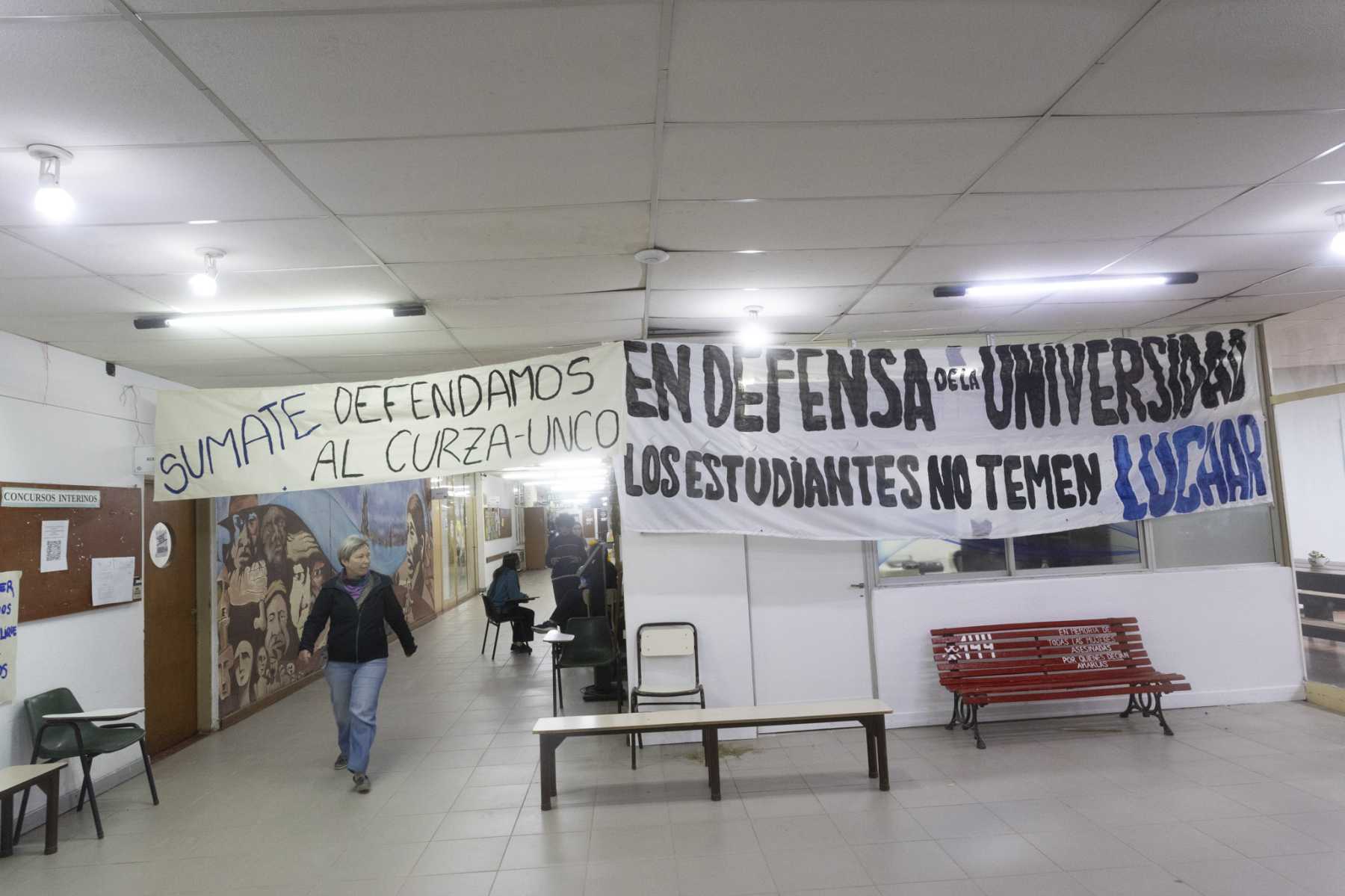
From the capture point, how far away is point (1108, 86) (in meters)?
2.69

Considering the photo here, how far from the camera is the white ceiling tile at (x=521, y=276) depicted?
13.7ft

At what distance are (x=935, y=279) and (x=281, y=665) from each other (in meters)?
7.35

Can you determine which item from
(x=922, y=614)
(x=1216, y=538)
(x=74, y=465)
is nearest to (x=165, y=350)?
(x=74, y=465)

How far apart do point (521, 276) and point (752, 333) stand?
2098 millimetres

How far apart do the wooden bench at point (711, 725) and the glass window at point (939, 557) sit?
1.68 metres

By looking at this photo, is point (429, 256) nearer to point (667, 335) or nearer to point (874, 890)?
point (667, 335)

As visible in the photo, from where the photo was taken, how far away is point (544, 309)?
5066 millimetres

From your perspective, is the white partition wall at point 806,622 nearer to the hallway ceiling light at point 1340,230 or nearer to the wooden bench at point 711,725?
the wooden bench at point 711,725

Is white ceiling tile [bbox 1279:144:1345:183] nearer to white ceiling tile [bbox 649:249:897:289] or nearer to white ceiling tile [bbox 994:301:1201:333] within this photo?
white ceiling tile [bbox 649:249:897:289]

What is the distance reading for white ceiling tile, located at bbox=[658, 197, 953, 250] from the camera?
3.59m

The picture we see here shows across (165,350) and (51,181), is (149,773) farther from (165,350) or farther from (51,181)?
(51,181)

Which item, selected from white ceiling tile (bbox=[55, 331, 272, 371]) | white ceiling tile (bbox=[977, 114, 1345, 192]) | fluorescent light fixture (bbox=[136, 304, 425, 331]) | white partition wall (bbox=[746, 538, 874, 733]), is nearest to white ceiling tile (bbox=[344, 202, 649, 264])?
fluorescent light fixture (bbox=[136, 304, 425, 331])

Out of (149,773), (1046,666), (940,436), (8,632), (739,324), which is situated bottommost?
(149,773)

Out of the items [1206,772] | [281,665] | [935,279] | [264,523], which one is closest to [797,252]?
[935,279]
